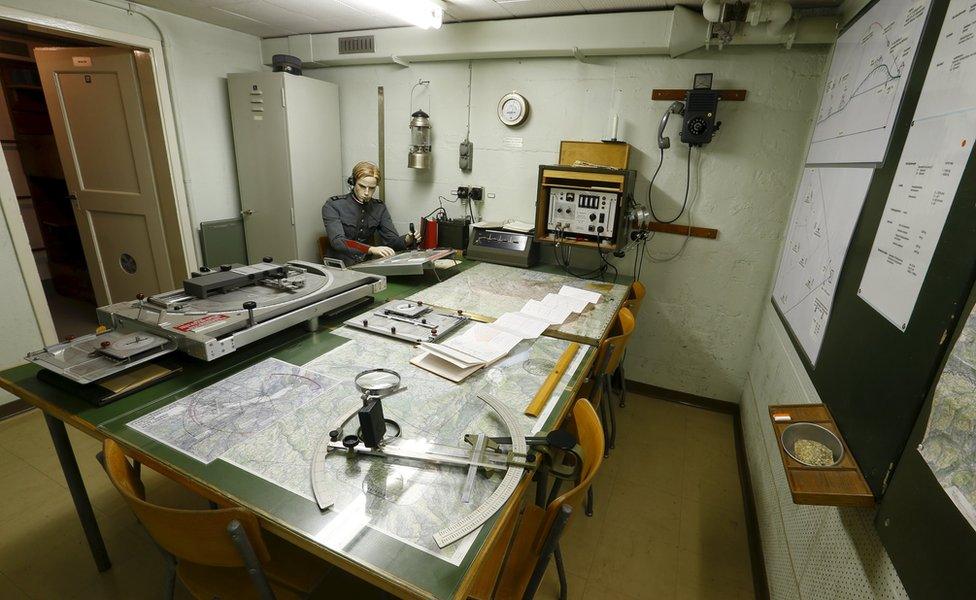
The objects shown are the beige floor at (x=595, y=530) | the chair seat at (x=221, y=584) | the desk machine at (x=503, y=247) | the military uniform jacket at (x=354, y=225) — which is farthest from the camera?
the military uniform jacket at (x=354, y=225)

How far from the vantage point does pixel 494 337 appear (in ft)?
6.07

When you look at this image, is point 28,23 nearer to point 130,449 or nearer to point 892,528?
point 130,449

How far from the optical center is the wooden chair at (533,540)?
3.65ft

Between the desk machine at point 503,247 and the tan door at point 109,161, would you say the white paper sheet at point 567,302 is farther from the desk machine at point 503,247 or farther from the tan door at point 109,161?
the tan door at point 109,161

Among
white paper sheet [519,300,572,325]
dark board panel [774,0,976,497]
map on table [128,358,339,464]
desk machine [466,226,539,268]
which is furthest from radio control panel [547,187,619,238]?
map on table [128,358,339,464]

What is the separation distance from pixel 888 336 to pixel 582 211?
2011mm

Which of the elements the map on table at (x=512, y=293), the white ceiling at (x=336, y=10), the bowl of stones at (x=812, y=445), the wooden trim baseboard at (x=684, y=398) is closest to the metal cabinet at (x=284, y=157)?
the white ceiling at (x=336, y=10)

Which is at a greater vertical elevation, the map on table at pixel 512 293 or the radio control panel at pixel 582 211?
the radio control panel at pixel 582 211

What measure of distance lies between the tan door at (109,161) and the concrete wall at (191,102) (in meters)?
0.27

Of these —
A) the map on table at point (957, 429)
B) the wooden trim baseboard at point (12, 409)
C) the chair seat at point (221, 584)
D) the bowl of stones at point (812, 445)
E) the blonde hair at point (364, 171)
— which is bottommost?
the wooden trim baseboard at point (12, 409)

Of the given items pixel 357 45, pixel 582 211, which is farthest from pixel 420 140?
pixel 582 211

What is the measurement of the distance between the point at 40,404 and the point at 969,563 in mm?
2262

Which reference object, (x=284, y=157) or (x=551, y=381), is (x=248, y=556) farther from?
(x=284, y=157)

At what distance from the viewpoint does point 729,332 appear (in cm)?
299
